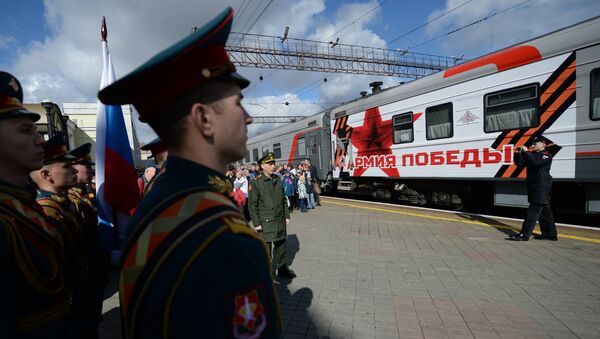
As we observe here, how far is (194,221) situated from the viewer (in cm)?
83

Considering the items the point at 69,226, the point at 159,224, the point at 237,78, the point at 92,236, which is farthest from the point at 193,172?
the point at 92,236

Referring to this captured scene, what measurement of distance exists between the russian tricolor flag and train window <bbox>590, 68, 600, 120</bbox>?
7.54 meters

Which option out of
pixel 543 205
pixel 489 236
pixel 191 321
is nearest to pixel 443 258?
pixel 489 236

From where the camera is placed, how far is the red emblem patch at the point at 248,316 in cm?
76

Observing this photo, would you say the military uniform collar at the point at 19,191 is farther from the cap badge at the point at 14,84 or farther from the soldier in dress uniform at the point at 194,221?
the soldier in dress uniform at the point at 194,221

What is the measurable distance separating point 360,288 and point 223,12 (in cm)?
381

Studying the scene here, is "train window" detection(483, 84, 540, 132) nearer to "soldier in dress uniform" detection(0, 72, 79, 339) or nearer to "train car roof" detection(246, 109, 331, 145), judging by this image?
"train car roof" detection(246, 109, 331, 145)

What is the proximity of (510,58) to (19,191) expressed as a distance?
27.1 feet

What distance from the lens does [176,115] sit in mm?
965

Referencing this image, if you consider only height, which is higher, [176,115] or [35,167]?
[176,115]

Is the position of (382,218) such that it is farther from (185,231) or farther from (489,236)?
(185,231)

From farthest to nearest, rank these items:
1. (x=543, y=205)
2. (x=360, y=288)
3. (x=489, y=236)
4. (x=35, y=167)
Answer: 1. (x=489, y=236)
2. (x=543, y=205)
3. (x=360, y=288)
4. (x=35, y=167)

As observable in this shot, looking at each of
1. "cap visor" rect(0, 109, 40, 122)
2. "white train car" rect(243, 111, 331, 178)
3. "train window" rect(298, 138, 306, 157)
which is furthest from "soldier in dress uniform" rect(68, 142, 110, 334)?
"train window" rect(298, 138, 306, 157)

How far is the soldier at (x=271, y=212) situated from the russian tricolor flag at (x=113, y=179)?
2.05 metres
